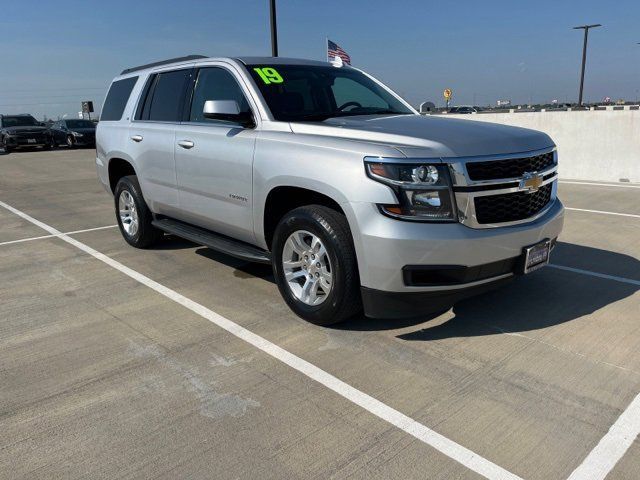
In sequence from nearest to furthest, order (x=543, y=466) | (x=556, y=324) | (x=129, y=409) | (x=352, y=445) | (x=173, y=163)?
(x=543, y=466), (x=352, y=445), (x=129, y=409), (x=556, y=324), (x=173, y=163)

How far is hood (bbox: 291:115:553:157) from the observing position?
334cm

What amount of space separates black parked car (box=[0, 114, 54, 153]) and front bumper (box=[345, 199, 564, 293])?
24409mm

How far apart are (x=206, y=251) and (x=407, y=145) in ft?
10.9

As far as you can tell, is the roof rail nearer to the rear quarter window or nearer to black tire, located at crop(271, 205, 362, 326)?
the rear quarter window

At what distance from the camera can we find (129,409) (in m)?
2.91

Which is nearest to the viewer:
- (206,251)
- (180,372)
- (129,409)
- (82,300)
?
(129,409)

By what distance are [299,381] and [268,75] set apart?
2585 millimetres

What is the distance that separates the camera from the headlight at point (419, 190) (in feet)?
10.6

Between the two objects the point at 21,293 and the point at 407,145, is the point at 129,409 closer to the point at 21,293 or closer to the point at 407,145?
the point at 407,145

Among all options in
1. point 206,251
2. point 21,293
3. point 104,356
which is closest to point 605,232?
point 206,251

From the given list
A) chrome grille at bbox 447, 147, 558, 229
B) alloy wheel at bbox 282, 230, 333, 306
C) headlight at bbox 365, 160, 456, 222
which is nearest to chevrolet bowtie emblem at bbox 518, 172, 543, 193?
chrome grille at bbox 447, 147, 558, 229

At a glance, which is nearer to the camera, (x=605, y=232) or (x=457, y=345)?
(x=457, y=345)

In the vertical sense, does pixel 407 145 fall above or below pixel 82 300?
above

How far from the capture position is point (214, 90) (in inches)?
188
